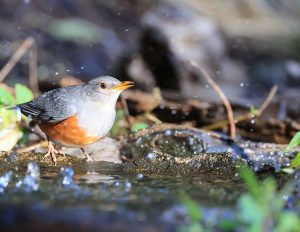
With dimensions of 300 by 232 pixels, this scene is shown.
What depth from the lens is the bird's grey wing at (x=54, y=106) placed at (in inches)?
245

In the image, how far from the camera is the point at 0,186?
4473 mm

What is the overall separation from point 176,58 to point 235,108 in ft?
5.31

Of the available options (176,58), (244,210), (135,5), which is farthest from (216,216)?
(135,5)

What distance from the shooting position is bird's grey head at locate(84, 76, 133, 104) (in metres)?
6.47

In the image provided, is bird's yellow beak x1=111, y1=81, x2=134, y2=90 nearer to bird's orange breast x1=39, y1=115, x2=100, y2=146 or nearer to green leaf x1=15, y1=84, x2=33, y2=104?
bird's orange breast x1=39, y1=115, x2=100, y2=146

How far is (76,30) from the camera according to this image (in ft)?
40.9

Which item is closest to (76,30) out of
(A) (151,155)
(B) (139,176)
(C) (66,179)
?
(A) (151,155)

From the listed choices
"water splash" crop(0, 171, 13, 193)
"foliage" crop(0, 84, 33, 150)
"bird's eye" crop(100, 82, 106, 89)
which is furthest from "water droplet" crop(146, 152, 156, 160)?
"foliage" crop(0, 84, 33, 150)

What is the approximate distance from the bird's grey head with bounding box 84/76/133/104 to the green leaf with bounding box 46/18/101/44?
19.0 feet

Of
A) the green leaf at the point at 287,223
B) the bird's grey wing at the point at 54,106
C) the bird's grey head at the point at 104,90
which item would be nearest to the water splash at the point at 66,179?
the bird's grey wing at the point at 54,106

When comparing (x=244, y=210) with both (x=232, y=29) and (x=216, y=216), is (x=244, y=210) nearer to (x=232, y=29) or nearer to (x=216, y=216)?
(x=216, y=216)

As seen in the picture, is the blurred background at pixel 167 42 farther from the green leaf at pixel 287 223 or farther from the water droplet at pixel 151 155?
the green leaf at pixel 287 223

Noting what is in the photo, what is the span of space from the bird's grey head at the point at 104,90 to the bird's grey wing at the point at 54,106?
0.13 meters

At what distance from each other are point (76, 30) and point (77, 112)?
21.2ft
